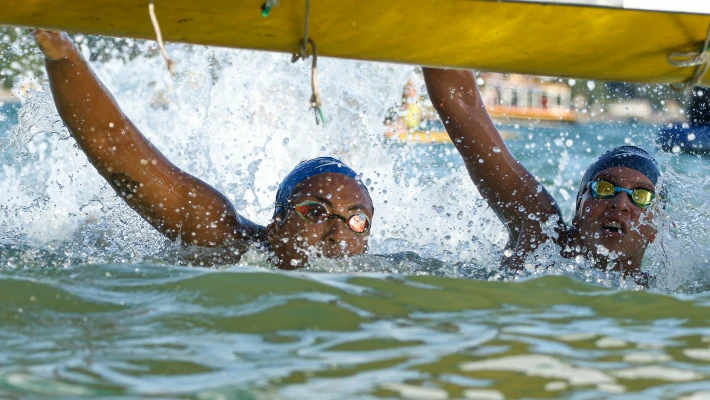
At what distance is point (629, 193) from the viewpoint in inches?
167

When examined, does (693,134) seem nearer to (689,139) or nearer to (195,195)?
(689,139)

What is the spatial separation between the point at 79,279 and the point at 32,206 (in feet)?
8.22

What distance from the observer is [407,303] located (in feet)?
10.1

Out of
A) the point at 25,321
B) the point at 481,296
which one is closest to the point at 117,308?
the point at 25,321

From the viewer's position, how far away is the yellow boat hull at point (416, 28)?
306 cm

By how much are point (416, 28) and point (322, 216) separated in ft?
3.83

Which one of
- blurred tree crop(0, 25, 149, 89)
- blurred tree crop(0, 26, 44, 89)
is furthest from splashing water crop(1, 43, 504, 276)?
blurred tree crop(0, 26, 44, 89)

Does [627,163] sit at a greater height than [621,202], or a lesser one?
greater

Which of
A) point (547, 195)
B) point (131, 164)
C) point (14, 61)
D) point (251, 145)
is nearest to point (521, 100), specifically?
point (14, 61)

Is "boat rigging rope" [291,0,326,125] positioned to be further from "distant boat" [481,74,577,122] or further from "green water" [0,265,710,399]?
"distant boat" [481,74,577,122]

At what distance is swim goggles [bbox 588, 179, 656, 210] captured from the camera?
423 cm

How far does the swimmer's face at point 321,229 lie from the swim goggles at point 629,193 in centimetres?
111

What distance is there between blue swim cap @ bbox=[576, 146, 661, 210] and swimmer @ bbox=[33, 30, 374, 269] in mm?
1190

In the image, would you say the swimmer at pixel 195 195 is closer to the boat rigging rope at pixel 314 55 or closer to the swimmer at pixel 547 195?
the swimmer at pixel 547 195
